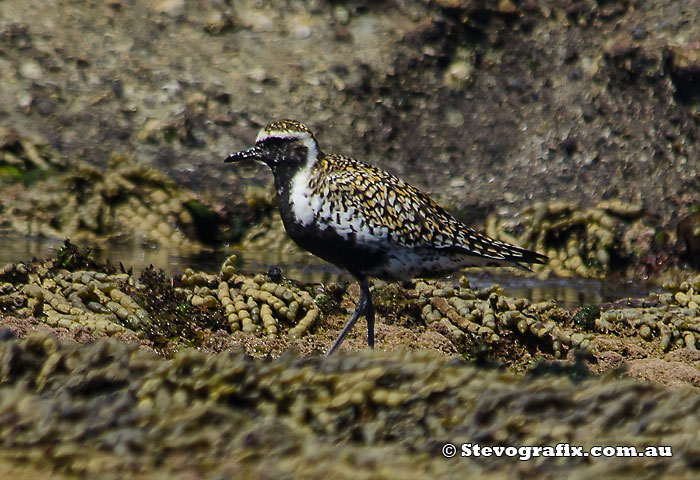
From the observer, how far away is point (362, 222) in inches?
306

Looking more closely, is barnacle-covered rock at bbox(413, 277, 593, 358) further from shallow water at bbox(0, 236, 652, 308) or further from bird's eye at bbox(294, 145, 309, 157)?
bird's eye at bbox(294, 145, 309, 157)

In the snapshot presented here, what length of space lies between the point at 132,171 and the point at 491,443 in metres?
13.6

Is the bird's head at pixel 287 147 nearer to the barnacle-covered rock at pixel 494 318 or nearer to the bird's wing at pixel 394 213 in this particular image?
the bird's wing at pixel 394 213

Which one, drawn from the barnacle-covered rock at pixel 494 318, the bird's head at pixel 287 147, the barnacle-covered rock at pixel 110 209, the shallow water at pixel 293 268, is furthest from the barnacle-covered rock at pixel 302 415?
the barnacle-covered rock at pixel 110 209

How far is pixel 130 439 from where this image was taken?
3168 millimetres

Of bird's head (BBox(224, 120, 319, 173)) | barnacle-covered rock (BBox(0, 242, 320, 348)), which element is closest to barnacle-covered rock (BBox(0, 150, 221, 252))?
barnacle-covered rock (BBox(0, 242, 320, 348))

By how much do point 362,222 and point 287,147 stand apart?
981 millimetres

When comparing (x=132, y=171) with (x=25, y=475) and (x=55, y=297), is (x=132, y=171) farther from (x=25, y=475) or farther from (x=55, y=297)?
(x=25, y=475)

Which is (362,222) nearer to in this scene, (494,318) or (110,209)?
(494,318)

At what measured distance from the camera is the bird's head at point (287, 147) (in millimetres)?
8133

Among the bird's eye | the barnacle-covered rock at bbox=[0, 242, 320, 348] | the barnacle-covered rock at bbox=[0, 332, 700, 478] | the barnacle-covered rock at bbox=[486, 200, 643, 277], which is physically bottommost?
the barnacle-covered rock at bbox=[0, 242, 320, 348]

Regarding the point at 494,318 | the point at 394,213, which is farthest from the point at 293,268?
the point at 394,213

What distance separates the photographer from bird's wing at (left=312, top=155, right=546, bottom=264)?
781cm

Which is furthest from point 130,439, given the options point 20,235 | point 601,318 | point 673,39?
point 673,39
